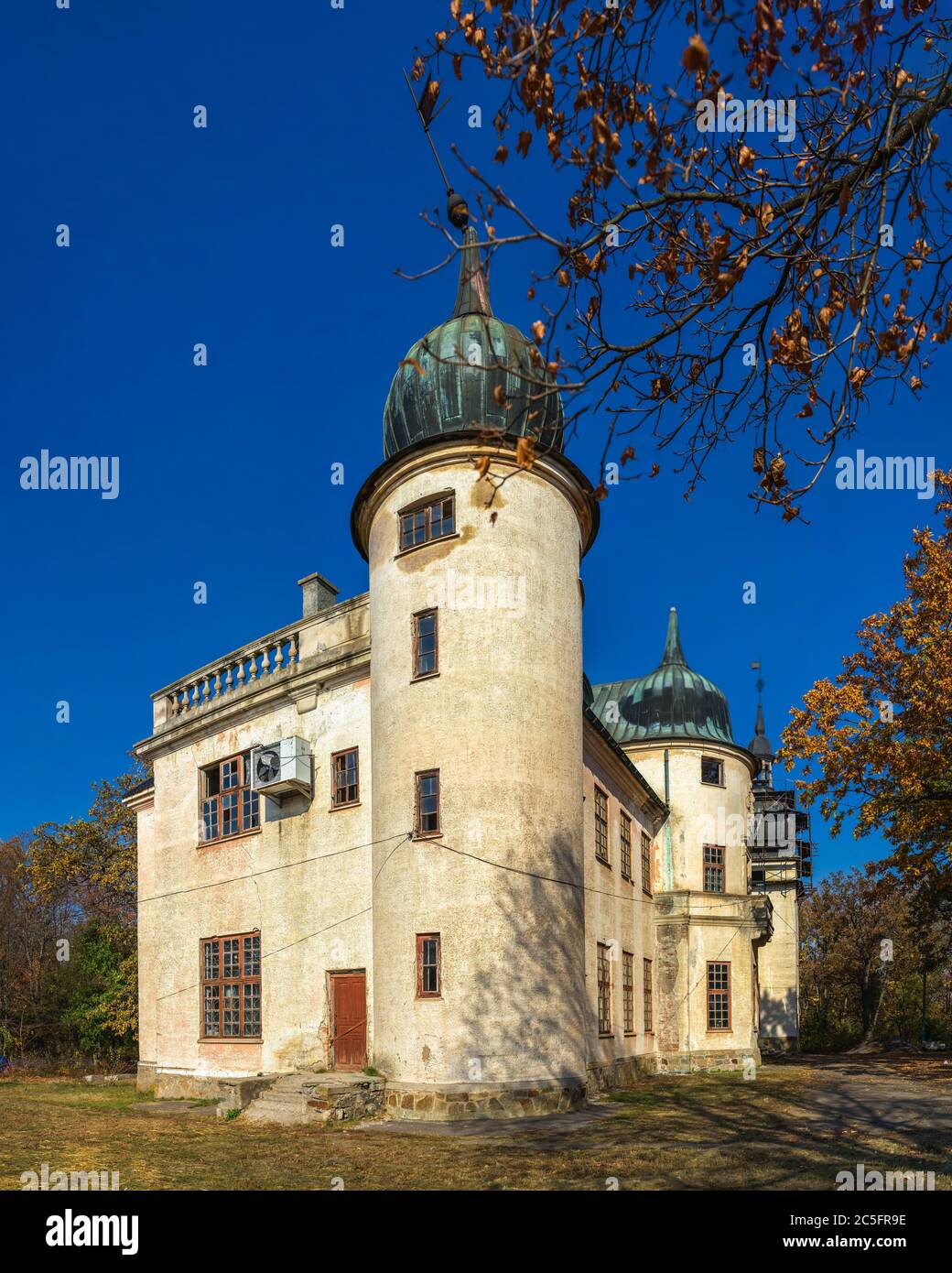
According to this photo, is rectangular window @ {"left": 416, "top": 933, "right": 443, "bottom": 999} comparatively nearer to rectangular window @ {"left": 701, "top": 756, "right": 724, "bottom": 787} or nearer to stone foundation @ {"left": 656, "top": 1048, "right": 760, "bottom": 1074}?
stone foundation @ {"left": 656, "top": 1048, "right": 760, "bottom": 1074}

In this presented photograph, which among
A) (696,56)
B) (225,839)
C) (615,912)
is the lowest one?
(615,912)

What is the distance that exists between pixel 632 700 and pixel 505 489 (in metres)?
17.0

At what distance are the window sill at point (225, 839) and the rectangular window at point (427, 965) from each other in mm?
5870

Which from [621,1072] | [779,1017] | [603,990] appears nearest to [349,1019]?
[603,990]

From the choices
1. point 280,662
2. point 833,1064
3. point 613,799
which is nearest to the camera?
point 280,662

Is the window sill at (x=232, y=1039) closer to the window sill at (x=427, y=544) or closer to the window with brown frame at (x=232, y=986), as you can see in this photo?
the window with brown frame at (x=232, y=986)

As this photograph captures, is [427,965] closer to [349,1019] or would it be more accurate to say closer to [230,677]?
[349,1019]

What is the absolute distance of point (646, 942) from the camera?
2938cm

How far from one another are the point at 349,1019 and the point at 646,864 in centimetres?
1386

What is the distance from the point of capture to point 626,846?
27.4m

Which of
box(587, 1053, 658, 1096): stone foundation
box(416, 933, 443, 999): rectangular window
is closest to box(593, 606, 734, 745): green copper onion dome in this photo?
box(587, 1053, 658, 1096): stone foundation

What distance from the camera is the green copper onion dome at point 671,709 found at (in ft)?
109
